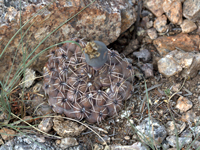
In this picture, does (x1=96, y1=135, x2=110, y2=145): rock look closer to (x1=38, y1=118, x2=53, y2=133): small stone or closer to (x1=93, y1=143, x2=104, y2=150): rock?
(x1=93, y1=143, x2=104, y2=150): rock

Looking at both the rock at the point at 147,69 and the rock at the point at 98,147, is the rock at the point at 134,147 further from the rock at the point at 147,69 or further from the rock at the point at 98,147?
the rock at the point at 147,69

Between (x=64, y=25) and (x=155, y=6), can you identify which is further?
(x=155, y=6)

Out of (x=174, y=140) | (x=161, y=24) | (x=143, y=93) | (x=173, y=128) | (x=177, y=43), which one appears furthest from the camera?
(x=161, y=24)

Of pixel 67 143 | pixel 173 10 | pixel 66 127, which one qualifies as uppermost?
pixel 173 10

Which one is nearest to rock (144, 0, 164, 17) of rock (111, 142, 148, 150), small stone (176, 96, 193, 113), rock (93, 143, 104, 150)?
small stone (176, 96, 193, 113)

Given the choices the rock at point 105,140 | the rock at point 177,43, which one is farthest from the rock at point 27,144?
the rock at point 177,43

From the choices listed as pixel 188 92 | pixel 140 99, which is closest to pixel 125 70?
pixel 140 99

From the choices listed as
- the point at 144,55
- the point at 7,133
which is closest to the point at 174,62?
the point at 144,55

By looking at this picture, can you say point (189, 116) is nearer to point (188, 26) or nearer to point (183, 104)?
point (183, 104)
